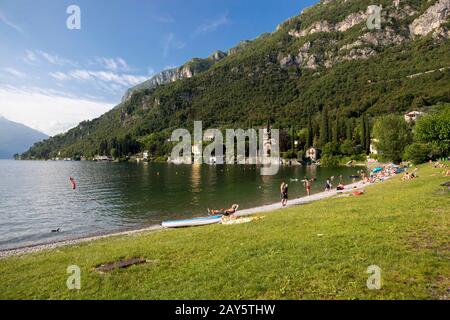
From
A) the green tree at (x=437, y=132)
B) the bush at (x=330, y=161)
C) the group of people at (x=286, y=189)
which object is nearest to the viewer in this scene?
the group of people at (x=286, y=189)

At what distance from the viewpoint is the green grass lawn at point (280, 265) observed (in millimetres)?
10680

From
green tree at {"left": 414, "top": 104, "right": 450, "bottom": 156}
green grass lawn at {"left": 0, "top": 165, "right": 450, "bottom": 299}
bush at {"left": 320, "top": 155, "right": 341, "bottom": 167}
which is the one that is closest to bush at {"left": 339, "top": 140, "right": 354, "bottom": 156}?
A: bush at {"left": 320, "top": 155, "right": 341, "bottom": 167}

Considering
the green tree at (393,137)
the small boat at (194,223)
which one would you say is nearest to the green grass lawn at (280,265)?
the small boat at (194,223)

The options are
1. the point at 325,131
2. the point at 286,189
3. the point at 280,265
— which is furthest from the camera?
the point at 325,131

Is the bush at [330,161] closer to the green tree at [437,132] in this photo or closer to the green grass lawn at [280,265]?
the green tree at [437,132]

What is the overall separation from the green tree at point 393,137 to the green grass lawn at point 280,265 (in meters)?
90.9

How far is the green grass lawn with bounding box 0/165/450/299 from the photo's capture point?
35.0ft

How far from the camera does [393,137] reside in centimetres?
Answer: 10225

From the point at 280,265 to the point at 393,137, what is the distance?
104546 mm

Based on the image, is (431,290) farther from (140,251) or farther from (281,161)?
(281,161)

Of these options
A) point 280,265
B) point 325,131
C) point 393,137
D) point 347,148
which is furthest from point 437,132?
point 325,131

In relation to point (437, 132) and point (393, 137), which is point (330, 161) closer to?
point (393, 137)
